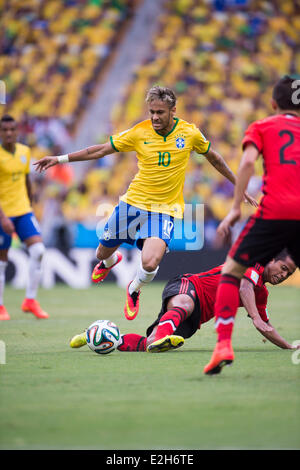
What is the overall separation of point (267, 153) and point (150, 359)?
6.98ft

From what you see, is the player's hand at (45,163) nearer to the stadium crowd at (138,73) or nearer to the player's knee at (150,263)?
the player's knee at (150,263)

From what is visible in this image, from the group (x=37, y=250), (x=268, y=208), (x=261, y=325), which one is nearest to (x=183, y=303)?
(x=261, y=325)

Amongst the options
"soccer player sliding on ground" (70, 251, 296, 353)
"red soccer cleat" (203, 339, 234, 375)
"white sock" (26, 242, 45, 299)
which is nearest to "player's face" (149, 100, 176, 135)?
"soccer player sliding on ground" (70, 251, 296, 353)

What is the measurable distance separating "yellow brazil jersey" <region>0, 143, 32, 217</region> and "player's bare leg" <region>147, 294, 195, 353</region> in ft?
13.0

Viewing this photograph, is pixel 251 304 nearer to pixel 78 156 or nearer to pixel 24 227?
pixel 78 156

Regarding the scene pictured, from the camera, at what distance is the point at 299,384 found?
4.91 metres

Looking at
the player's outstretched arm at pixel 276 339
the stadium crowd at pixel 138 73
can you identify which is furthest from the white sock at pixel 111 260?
the stadium crowd at pixel 138 73

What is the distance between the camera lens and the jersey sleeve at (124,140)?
7.31 metres

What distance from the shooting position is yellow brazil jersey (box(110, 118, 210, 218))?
736cm

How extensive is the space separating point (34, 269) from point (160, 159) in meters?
3.48

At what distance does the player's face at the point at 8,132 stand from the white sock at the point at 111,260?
250 centimetres

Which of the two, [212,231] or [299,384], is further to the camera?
[212,231]
